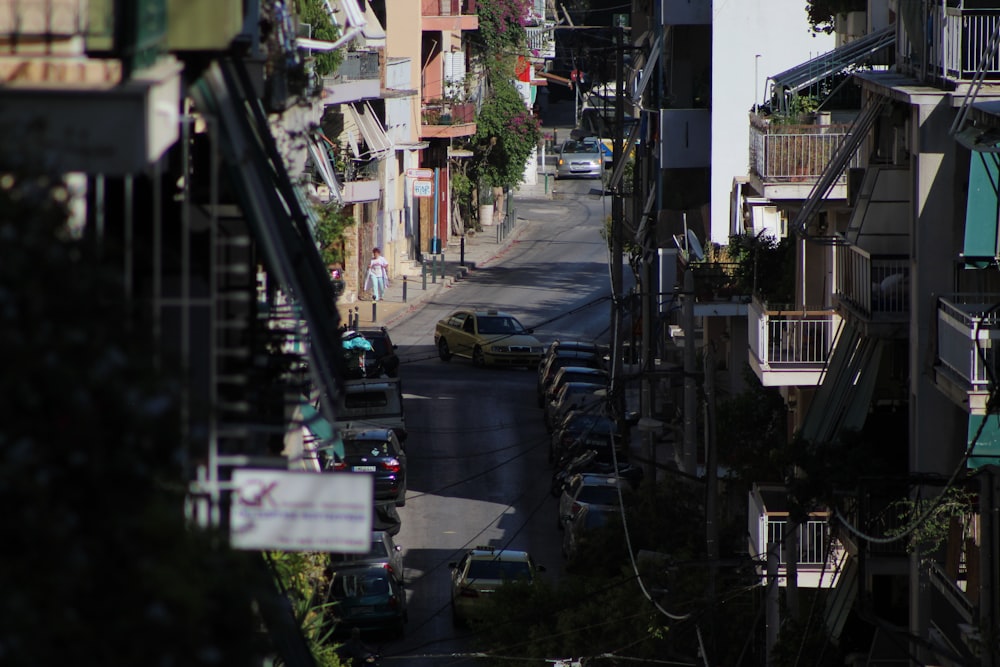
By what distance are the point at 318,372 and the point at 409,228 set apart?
54.6 m

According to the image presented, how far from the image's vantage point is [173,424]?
539cm

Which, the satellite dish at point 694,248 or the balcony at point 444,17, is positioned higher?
the balcony at point 444,17

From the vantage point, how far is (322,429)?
12.0 meters

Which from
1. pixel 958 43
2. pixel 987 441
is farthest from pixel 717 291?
pixel 987 441

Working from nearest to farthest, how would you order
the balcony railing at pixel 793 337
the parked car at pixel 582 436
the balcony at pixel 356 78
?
the balcony railing at pixel 793 337 → the parked car at pixel 582 436 → the balcony at pixel 356 78

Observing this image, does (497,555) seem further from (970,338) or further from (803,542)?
(970,338)

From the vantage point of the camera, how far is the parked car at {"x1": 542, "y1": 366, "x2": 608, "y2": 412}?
128 ft

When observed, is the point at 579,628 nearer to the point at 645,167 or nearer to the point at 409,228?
the point at 645,167

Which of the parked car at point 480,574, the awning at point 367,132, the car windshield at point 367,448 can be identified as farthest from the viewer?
the awning at point 367,132

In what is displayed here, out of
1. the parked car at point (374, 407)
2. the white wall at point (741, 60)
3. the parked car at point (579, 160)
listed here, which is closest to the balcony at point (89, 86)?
the parked car at point (374, 407)

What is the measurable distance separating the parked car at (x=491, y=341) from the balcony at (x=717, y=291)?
15.7 meters

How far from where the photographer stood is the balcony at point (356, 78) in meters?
42.2

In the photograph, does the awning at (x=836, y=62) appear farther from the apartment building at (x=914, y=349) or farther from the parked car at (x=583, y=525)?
the parked car at (x=583, y=525)

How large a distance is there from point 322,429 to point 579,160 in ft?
261
